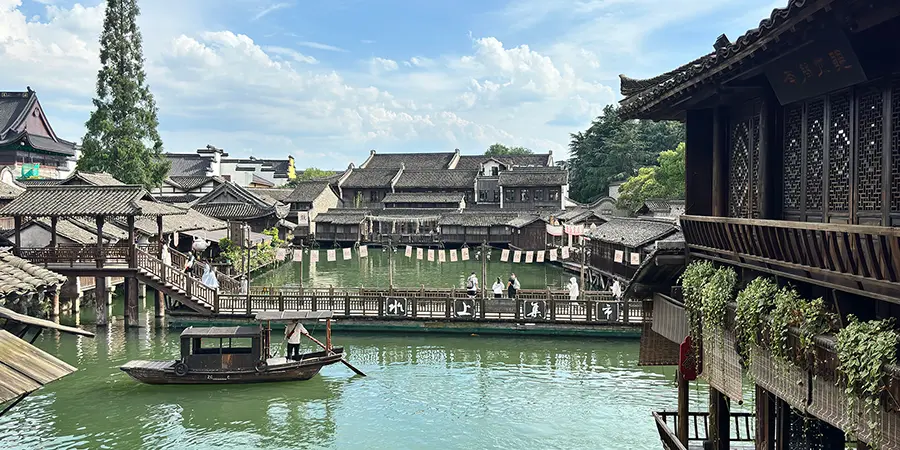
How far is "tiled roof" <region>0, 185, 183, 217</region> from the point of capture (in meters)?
23.1

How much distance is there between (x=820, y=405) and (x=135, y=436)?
46.5ft

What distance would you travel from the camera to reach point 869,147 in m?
6.07

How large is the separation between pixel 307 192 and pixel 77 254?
149 ft

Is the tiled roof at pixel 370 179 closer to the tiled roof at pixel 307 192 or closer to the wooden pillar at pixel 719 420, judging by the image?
→ the tiled roof at pixel 307 192

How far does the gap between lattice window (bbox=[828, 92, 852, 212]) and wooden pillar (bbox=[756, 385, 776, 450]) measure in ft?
9.32

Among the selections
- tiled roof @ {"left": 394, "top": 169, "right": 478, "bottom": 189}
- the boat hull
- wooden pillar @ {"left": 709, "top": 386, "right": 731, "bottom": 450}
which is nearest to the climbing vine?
wooden pillar @ {"left": 709, "top": 386, "right": 731, "bottom": 450}

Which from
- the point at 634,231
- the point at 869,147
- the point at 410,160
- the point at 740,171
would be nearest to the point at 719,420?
the point at 740,171

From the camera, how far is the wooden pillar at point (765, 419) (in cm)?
826

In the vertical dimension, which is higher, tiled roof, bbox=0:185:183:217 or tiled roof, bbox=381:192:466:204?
tiled roof, bbox=381:192:466:204

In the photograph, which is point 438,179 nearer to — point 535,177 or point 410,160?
point 410,160

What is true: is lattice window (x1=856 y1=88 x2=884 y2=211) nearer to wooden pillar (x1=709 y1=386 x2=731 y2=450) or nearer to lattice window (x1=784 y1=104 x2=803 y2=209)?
lattice window (x1=784 y1=104 x2=803 y2=209)

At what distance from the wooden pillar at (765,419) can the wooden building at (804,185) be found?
2cm

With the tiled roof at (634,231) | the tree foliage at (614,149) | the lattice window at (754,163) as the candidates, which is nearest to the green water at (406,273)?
the tiled roof at (634,231)

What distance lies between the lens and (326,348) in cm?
1923
